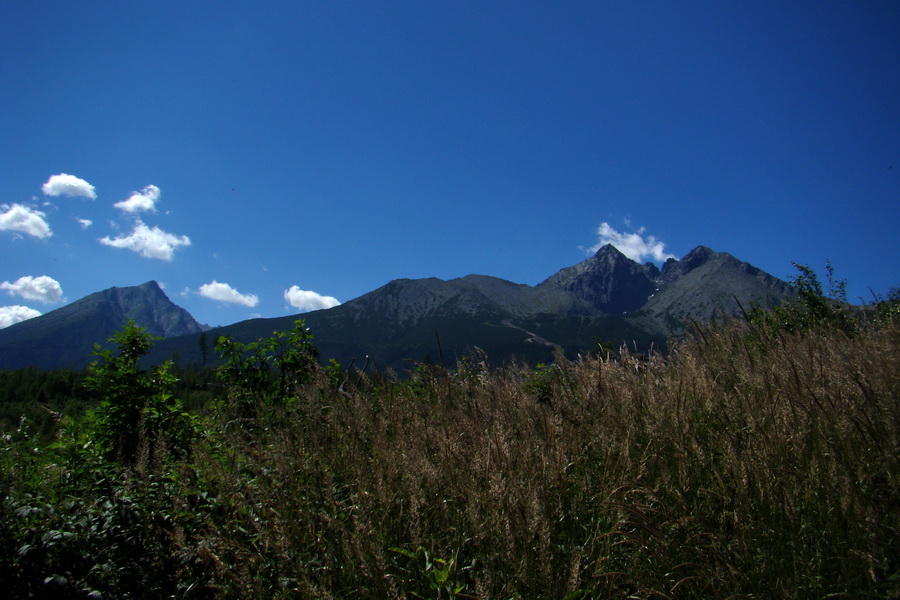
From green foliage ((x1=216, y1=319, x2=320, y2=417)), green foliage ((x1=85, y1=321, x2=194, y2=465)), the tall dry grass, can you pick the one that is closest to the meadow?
the tall dry grass

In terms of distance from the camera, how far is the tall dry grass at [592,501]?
1.97m

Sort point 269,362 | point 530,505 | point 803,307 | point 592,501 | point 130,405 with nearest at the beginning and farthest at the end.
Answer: point 530,505 → point 592,501 → point 130,405 → point 269,362 → point 803,307

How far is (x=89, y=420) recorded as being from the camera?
18.4 ft

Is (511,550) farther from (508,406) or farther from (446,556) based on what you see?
(508,406)

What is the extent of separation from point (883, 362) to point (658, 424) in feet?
6.04

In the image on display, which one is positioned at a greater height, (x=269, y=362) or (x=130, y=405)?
(x=269, y=362)

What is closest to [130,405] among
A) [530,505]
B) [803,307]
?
[530,505]

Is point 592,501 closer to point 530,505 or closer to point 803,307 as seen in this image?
point 530,505

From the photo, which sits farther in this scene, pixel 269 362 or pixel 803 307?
pixel 803 307

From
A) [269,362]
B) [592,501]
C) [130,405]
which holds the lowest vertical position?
[592,501]

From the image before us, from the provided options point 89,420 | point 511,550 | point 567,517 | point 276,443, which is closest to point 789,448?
point 567,517

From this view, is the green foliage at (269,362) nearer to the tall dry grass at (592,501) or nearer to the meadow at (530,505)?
the meadow at (530,505)

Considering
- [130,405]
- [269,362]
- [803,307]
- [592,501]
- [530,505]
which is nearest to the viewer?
[530,505]

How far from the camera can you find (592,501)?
261 cm
